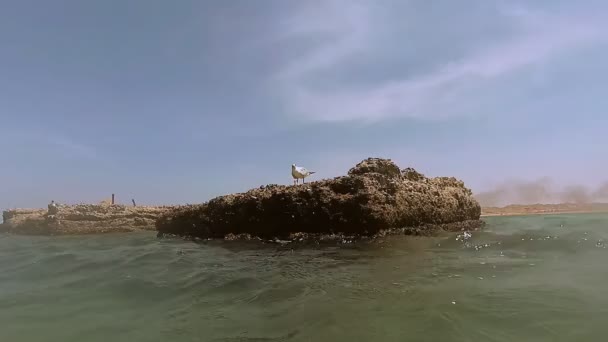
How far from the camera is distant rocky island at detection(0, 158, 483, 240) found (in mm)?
7723

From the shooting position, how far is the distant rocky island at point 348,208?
7.72 meters

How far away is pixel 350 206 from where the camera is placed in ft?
25.3

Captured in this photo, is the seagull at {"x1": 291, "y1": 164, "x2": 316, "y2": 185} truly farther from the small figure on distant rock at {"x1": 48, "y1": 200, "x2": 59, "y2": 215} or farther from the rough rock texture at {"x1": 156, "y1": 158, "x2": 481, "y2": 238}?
the small figure on distant rock at {"x1": 48, "y1": 200, "x2": 59, "y2": 215}

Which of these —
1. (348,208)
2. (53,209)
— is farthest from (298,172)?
(53,209)

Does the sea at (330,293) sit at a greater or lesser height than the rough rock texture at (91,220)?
lesser

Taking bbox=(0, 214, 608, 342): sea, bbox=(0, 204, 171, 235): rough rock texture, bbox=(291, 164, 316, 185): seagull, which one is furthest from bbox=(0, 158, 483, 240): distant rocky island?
bbox=(0, 204, 171, 235): rough rock texture

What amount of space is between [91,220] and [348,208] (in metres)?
11.1

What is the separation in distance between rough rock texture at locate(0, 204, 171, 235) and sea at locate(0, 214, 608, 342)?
714cm

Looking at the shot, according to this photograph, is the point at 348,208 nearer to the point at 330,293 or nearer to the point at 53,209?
the point at 330,293

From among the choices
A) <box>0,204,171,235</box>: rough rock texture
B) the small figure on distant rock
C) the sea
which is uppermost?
the small figure on distant rock

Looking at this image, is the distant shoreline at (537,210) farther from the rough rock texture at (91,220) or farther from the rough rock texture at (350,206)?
the rough rock texture at (91,220)

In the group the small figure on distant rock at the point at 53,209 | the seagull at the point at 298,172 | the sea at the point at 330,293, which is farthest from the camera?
the small figure on distant rock at the point at 53,209

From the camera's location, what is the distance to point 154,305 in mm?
4375

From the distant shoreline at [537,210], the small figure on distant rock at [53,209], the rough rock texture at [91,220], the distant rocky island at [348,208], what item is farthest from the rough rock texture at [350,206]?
the distant shoreline at [537,210]
